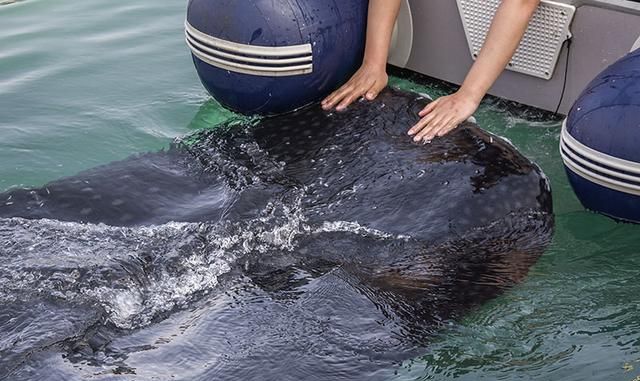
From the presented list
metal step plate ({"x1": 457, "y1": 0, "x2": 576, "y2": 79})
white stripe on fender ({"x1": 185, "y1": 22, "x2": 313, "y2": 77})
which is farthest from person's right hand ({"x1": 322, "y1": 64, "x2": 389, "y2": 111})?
metal step plate ({"x1": 457, "y1": 0, "x2": 576, "y2": 79})

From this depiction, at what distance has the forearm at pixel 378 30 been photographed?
14.9 feet

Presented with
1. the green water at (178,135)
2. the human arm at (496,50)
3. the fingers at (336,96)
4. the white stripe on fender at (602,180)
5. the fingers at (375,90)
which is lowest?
the green water at (178,135)

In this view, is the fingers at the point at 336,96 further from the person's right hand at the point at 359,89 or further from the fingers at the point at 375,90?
the fingers at the point at 375,90

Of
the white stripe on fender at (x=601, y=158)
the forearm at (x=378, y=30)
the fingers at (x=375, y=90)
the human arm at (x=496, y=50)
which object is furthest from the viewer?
the forearm at (x=378, y=30)

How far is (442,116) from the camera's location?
409 cm

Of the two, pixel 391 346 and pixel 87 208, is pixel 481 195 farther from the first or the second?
pixel 87 208

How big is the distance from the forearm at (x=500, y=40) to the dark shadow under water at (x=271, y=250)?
0.98 feet

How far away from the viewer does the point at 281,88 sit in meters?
4.40

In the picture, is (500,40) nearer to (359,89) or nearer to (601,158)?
(359,89)

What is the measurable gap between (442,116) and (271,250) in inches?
39.2

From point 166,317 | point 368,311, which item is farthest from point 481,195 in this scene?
point 166,317

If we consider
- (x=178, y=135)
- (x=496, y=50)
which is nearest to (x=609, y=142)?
(x=496, y=50)

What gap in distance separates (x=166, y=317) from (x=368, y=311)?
659mm

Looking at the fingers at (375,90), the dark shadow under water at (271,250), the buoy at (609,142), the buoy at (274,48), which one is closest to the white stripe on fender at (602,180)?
the buoy at (609,142)
